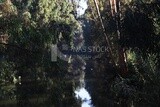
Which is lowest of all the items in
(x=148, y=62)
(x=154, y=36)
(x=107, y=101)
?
(x=107, y=101)

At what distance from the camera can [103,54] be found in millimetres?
40094

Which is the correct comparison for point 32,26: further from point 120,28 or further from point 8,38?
point 120,28

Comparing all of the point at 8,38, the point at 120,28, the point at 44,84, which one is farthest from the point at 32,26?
the point at 120,28

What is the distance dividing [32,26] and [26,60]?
4.33 metres

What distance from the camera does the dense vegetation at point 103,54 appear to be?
22.3m

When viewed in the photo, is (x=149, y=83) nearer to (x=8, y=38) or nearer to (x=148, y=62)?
(x=148, y=62)

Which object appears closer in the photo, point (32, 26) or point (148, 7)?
point (148, 7)

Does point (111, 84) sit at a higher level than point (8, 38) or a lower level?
lower

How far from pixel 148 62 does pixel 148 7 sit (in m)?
3.45

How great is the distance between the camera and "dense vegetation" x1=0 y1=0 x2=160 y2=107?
878 inches

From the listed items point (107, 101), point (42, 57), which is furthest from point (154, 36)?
point (42, 57)

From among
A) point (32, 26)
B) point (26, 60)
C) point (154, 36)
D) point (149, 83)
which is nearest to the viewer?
point (149, 83)

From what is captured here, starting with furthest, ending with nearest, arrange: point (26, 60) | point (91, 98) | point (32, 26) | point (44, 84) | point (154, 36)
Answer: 1. point (44, 84)
2. point (32, 26)
3. point (26, 60)
4. point (91, 98)
5. point (154, 36)

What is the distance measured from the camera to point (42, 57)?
103ft
